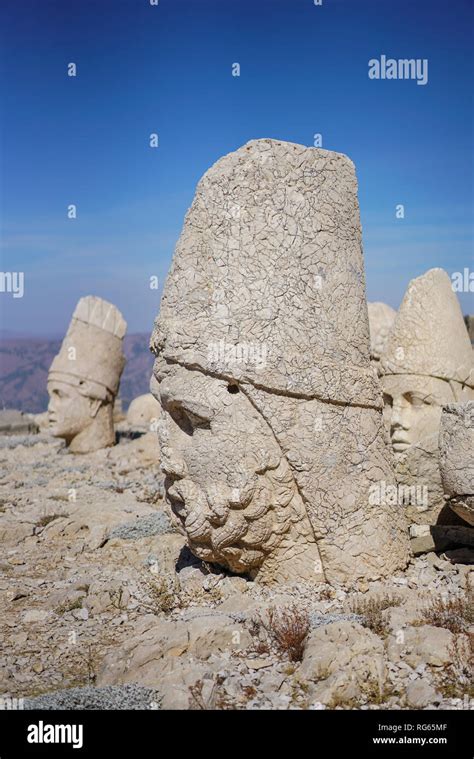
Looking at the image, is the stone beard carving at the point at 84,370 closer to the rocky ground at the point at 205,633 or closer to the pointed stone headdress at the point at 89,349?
the pointed stone headdress at the point at 89,349

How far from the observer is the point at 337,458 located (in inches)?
210

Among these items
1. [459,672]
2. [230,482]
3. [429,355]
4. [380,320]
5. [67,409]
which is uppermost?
[380,320]

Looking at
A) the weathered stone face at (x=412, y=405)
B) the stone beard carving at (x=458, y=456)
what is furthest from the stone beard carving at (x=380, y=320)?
the stone beard carving at (x=458, y=456)

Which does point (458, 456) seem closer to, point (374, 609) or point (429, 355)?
point (374, 609)

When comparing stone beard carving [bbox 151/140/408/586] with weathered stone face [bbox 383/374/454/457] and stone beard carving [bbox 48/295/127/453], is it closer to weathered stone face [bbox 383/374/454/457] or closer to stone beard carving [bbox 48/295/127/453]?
weathered stone face [bbox 383/374/454/457]

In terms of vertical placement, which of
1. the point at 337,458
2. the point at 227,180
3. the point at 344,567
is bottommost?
the point at 344,567

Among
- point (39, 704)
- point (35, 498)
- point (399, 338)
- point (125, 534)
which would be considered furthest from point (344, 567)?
point (35, 498)

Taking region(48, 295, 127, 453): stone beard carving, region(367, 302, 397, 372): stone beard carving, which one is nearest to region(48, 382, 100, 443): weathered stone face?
region(48, 295, 127, 453): stone beard carving

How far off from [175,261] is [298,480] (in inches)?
71.9

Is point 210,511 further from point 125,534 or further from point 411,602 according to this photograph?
point 125,534

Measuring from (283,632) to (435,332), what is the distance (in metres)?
4.18

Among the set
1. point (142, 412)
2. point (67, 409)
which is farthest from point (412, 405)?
point (142, 412)

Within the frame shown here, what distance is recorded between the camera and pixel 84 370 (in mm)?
12383

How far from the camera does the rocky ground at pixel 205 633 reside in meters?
4.00
